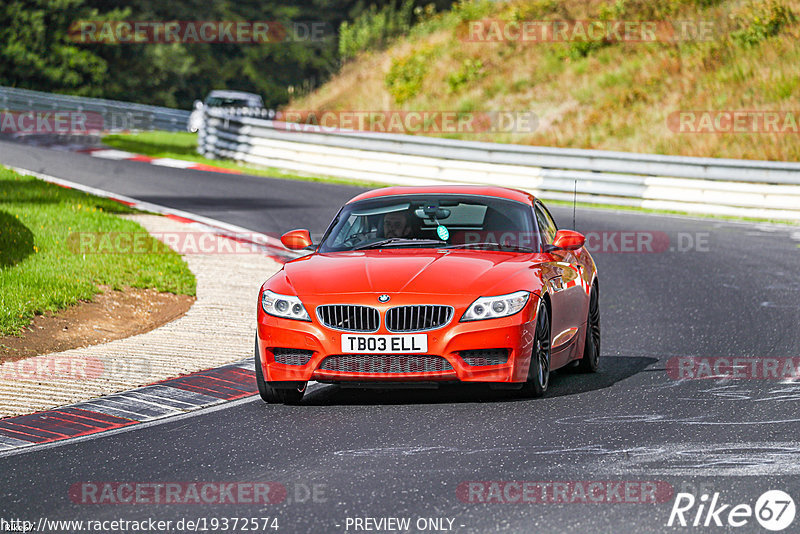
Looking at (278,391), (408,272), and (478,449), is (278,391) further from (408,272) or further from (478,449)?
(478,449)

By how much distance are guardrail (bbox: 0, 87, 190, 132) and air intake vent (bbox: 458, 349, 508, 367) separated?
37.7m

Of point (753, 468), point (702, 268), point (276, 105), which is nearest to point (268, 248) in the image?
point (702, 268)

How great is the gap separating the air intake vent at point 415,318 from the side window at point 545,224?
179 centimetres

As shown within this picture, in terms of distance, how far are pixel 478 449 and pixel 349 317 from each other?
60.3 inches

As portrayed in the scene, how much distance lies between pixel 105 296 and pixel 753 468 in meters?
8.00

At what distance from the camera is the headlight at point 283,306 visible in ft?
27.6
